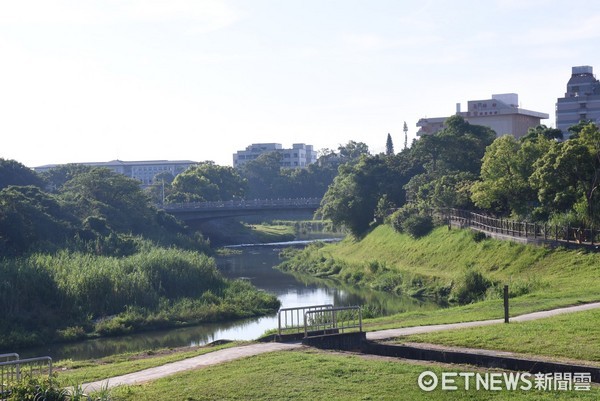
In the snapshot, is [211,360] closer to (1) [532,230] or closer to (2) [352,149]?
(1) [532,230]

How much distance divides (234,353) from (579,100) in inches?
4167

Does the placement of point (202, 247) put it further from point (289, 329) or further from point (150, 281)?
point (289, 329)

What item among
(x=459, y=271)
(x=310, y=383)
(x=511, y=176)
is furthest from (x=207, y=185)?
(x=310, y=383)

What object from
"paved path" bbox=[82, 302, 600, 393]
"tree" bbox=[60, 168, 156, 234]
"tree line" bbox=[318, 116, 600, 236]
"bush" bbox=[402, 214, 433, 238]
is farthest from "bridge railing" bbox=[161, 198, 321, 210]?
"paved path" bbox=[82, 302, 600, 393]

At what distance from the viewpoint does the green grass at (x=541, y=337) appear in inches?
768

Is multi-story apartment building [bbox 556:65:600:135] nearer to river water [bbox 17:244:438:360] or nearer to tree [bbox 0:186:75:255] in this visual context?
river water [bbox 17:244:438:360]

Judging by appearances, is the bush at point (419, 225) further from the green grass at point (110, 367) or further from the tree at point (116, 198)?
the green grass at point (110, 367)

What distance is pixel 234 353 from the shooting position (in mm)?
23172

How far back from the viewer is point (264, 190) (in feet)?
544

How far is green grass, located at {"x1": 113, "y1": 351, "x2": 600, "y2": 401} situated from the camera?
16562 mm

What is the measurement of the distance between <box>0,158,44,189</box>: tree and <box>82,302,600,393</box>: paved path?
246ft

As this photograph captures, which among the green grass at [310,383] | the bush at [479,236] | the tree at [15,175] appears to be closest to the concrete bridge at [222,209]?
the tree at [15,175]

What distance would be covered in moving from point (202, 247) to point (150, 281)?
130 feet

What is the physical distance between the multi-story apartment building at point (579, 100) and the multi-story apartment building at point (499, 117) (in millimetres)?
3291
